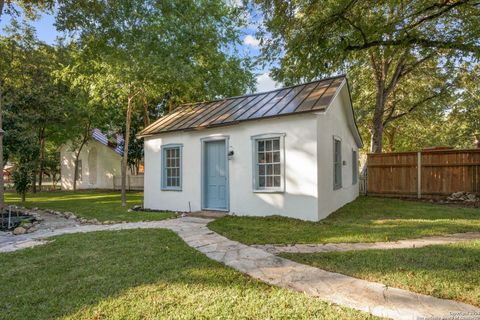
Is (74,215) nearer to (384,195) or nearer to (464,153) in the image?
(384,195)

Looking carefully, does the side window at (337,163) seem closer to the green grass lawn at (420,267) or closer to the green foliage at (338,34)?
the green foliage at (338,34)

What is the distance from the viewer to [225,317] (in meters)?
2.85

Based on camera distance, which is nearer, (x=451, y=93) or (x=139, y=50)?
(x=139, y=50)

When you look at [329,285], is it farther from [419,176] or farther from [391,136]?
[391,136]

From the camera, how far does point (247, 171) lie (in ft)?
28.2

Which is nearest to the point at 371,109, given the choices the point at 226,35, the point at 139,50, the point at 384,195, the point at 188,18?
the point at 384,195

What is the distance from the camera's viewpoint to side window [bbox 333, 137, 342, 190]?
30.2 ft

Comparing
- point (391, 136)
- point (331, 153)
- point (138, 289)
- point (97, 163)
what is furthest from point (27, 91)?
point (391, 136)

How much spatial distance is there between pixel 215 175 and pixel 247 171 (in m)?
1.27

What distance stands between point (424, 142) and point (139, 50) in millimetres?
24260

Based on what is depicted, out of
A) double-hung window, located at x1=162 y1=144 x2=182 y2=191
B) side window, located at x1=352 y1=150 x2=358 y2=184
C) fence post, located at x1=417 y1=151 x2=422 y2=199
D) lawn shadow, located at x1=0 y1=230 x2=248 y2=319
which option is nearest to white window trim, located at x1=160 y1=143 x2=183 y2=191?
double-hung window, located at x1=162 y1=144 x2=182 y2=191

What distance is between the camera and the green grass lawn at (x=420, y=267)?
325cm

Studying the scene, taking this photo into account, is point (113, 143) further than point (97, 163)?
No

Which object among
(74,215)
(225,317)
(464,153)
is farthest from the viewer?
(464,153)
